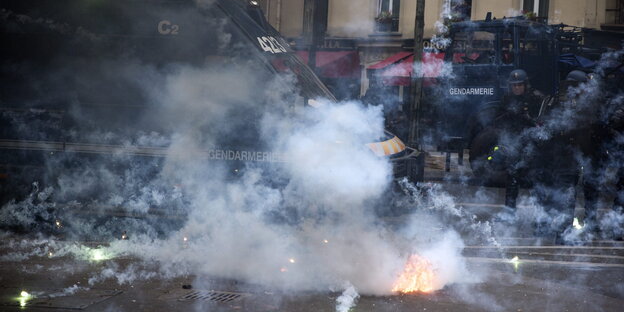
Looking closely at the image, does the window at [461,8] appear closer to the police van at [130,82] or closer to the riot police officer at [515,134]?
the riot police officer at [515,134]

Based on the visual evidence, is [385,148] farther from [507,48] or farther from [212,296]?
[507,48]

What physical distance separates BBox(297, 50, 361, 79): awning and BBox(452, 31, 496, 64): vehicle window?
310 inches

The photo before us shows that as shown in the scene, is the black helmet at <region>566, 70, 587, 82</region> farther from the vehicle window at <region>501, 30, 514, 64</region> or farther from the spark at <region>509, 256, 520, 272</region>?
the spark at <region>509, 256, 520, 272</region>

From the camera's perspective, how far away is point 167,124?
7738 mm

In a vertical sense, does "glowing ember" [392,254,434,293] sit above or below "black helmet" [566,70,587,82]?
below

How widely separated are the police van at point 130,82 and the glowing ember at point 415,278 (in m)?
2.15

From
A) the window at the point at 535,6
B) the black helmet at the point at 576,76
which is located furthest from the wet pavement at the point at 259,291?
the window at the point at 535,6

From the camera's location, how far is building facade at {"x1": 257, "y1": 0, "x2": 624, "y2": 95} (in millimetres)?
19438

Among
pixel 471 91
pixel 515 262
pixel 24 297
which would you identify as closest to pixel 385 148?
pixel 515 262

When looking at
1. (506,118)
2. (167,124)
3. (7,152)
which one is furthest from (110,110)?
(506,118)

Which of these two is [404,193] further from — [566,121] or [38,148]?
[38,148]

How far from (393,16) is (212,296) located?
1685 cm

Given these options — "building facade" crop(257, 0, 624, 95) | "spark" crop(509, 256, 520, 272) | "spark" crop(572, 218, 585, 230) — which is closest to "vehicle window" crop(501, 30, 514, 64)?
"spark" crop(572, 218, 585, 230)

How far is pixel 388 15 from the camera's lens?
68.4 ft
